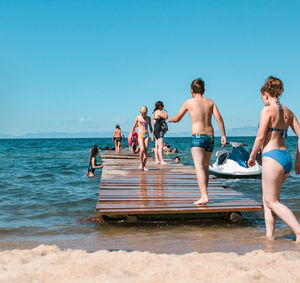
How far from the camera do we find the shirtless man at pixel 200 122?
5.74 meters

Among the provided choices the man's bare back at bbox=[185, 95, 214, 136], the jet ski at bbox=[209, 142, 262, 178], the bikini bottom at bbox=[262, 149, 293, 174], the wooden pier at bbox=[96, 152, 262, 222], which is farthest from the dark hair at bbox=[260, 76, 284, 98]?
the jet ski at bbox=[209, 142, 262, 178]

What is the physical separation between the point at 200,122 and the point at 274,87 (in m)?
1.55

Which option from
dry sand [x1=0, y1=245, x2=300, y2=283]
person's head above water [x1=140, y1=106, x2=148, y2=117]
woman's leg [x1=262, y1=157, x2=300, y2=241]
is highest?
person's head above water [x1=140, y1=106, x2=148, y2=117]

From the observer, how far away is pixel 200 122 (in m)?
5.75

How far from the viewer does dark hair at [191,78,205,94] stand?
5.84 m

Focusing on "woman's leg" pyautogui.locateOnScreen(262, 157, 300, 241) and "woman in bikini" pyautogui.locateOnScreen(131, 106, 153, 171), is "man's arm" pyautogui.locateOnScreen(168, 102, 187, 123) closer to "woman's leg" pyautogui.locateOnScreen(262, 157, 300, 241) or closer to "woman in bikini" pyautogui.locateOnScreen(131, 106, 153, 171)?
"woman's leg" pyautogui.locateOnScreen(262, 157, 300, 241)

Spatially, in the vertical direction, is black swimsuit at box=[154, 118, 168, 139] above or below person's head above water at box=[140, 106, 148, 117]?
below

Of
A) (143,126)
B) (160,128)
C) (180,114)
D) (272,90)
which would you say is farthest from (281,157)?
(160,128)

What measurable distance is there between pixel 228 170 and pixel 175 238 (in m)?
10.0

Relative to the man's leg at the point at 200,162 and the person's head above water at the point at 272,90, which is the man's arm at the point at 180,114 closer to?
the man's leg at the point at 200,162

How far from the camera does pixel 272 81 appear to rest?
4.43 m

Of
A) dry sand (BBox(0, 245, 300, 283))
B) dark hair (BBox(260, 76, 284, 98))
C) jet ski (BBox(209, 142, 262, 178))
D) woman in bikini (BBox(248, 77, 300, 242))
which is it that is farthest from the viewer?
jet ski (BBox(209, 142, 262, 178))

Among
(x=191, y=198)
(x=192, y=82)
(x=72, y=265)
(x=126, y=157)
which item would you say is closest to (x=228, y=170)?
(x=126, y=157)

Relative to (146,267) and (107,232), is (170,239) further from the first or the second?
(146,267)
